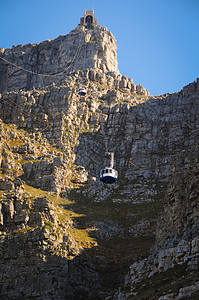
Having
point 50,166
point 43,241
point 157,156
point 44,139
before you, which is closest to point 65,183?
point 50,166

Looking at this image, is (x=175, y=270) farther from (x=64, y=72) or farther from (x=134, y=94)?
(x=64, y=72)

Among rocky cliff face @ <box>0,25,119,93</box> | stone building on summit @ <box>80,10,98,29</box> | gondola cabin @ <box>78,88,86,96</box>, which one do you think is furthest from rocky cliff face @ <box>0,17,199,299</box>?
stone building on summit @ <box>80,10,98,29</box>

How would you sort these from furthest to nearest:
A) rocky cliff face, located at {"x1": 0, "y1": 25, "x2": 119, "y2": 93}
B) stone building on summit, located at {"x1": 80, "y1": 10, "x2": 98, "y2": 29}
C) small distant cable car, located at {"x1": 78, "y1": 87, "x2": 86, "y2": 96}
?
1. stone building on summit, located at {"x1": 80, "y1": 10, "x2": 98, "y2": 29}
2. rocky cliff face, located at {"x1": 0, "y1": 25, "x2": 119, "y2": 93}
3. small distant cable car, located at {"x1": 78, "y1": 87, "x2": 86, "y2": 96}

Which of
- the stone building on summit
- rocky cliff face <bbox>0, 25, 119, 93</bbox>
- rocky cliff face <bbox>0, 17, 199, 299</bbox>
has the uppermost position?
the stone building on summit

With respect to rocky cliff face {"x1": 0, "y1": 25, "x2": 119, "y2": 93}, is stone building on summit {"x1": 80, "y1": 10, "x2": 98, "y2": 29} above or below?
above

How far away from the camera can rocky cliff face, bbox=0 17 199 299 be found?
61.3 m

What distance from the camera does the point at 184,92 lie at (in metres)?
128

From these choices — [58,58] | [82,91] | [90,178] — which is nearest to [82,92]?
[82,91]

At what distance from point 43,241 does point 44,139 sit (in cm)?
5024

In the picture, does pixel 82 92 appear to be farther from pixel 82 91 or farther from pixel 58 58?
pixel 58 58

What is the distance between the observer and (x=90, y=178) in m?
106

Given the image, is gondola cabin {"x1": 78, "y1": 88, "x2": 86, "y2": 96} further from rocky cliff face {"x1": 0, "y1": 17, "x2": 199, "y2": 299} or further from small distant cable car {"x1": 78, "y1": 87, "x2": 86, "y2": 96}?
rocky cliff face {"x1": 0, "y1": 17, "x2": 199, "y2": 299}

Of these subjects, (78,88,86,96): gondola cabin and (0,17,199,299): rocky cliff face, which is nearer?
(0,17,199,299): rocky cliff face

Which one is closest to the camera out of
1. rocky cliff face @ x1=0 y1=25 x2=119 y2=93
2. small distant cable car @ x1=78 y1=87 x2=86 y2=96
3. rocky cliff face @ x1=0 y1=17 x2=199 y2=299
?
rocky cliff face @ x1=0 y1=17 x2=199 y2=299
